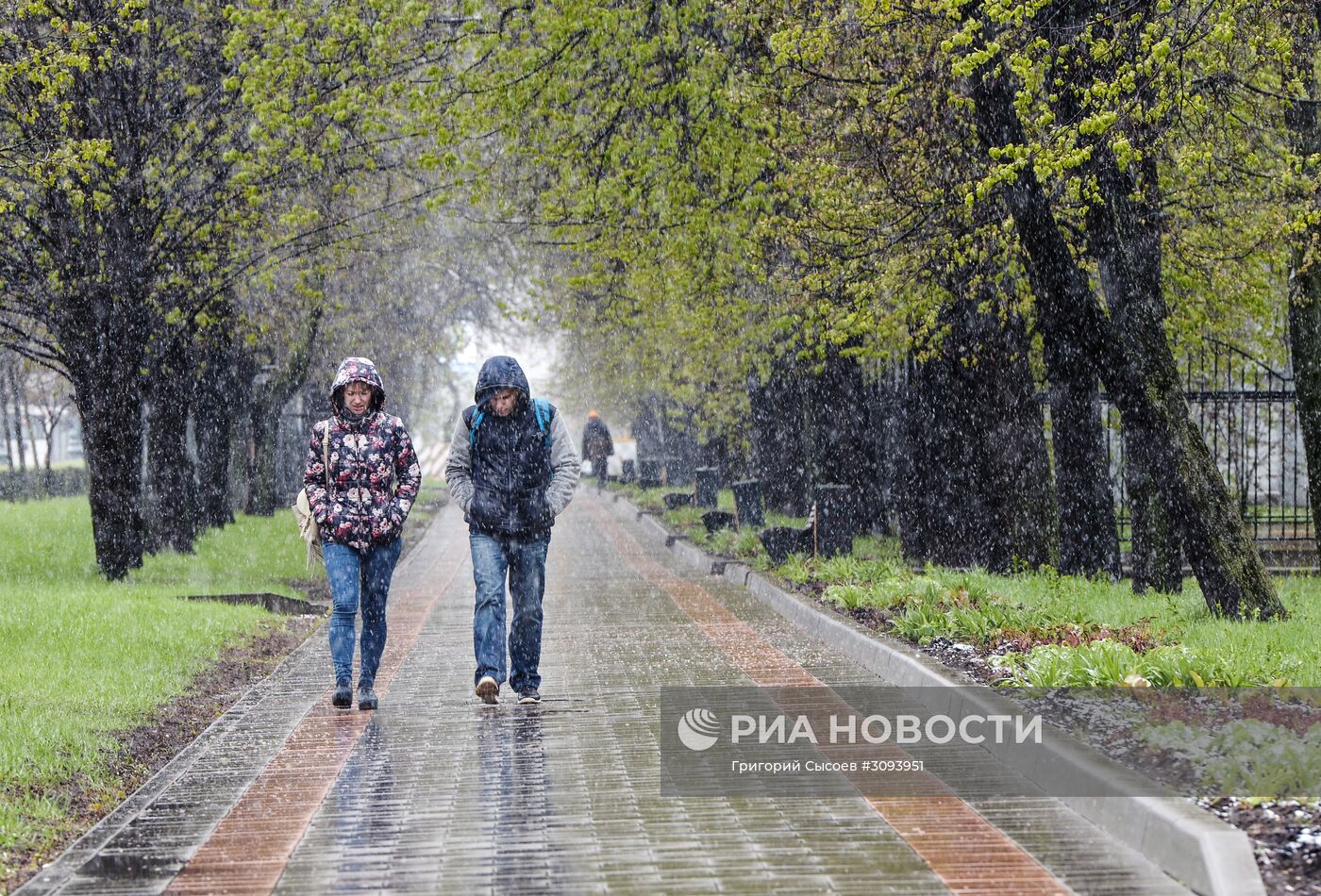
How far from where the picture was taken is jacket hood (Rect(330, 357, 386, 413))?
8.26 metres

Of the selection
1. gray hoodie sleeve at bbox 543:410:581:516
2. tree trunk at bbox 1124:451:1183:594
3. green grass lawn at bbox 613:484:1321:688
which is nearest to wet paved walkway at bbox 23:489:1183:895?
green grass lawn at bbox 613:484:1321:688

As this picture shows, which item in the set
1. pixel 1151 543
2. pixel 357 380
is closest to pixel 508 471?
pixel 357 380

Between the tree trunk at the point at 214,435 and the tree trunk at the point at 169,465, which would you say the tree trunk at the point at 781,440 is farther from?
the tree trunk at the point at 214,435

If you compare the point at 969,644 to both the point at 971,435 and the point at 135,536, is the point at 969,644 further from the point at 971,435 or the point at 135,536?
the point at 135,536

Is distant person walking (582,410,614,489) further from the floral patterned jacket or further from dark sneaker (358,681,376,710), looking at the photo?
the floral patterned jacket

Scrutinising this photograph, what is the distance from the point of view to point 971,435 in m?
16.2

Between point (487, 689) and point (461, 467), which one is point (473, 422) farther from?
point (487, 689)

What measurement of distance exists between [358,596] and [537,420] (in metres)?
1.43

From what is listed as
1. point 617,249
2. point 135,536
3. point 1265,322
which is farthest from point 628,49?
point 1265,322

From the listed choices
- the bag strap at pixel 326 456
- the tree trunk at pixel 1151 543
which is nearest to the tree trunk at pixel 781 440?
the tree trunk at pixel 1151 543

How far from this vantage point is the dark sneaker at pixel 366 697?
27.9 feet

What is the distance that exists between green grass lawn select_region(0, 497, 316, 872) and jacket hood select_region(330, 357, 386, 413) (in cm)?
214

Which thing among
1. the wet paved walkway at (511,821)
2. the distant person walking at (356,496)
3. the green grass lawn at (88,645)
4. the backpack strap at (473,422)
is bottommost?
the wet paved walkway at (511,821)

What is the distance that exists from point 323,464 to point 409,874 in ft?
11.6
